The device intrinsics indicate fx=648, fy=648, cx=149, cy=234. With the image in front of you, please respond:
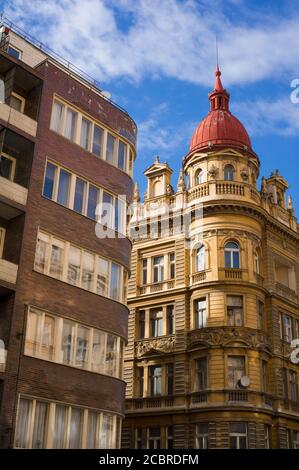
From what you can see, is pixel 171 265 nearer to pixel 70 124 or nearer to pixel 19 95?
pixel 70 124

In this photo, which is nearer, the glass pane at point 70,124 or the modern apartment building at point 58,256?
the modern apartment building at point 58,256

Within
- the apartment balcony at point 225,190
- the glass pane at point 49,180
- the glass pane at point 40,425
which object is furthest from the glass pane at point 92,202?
the apartment balcony at point 225,190

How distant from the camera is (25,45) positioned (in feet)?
95.1

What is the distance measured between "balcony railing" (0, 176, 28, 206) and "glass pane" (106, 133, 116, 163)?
5879mm

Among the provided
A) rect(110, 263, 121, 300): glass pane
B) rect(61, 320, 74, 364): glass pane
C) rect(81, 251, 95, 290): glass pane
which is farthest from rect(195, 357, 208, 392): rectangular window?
rect(61, 320, 74, 364): glass pane

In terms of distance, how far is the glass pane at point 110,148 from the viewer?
30.5m

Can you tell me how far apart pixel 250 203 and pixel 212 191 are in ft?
9.12

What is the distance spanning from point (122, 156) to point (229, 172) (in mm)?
16505

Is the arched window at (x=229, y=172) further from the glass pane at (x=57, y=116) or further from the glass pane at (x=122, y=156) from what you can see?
the glass pane at (x=57, y=116)

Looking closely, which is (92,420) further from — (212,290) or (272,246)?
(272,246)

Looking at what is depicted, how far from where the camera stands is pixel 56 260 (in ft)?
86.0

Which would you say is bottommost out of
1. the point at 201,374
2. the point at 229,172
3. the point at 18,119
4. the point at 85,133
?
the point at 201,374

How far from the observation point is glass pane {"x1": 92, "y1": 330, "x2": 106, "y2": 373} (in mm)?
26391

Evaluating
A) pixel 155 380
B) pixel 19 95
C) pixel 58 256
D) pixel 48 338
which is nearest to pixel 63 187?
pixel 58 256
